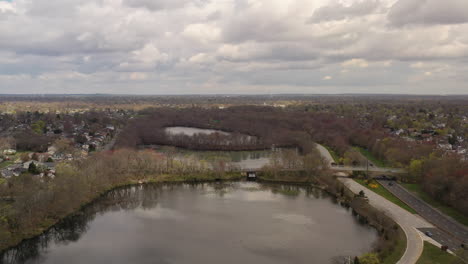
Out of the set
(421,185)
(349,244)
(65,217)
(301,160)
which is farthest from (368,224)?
(65,217)

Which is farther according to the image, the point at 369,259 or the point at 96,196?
the point at 96,196

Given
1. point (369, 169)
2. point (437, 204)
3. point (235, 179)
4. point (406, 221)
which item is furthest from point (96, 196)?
point (437, 204)

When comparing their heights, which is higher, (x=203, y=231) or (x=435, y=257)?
(x=435, y=257)

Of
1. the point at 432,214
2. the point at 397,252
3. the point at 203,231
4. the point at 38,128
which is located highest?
the point at 38,128

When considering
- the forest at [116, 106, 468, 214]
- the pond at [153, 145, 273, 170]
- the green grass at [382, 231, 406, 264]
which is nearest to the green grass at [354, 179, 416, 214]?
the forest at [116, 106, 468, 214]

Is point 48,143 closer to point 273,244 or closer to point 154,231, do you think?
point 154,231

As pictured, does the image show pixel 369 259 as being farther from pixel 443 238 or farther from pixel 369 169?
pixel 369 169
